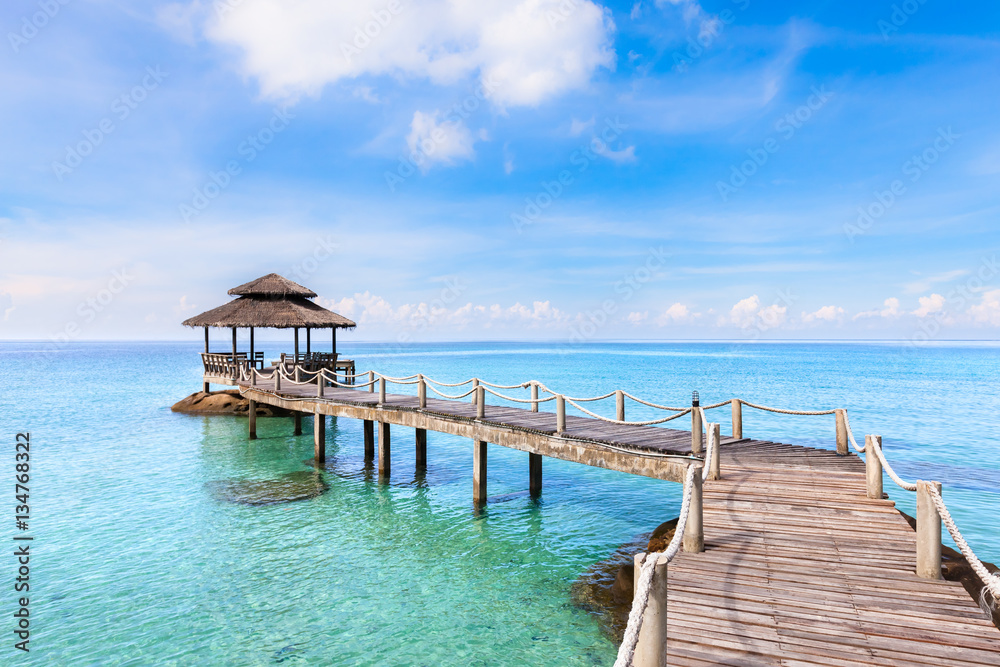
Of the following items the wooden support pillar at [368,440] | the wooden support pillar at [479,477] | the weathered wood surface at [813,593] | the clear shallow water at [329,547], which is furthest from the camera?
the wooden support pillar at [368,440]

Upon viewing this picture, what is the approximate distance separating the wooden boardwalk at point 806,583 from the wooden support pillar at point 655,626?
0.76 meters

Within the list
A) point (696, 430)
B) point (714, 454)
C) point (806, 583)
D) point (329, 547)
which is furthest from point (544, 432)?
point (806, 583)

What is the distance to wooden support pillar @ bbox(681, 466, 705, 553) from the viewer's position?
5676 millimetres

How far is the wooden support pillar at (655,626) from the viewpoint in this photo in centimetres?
322

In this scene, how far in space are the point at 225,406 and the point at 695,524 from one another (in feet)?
90.0

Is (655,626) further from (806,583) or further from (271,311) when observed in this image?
(271,311)

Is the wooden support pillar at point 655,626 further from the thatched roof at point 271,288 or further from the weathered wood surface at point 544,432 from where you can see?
the thatched roof at point 271,288

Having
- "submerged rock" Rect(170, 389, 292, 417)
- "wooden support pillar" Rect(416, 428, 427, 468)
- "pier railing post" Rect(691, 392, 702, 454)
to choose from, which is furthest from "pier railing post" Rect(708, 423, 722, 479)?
"submerged rock" Rect(170, 389, 292, 417)

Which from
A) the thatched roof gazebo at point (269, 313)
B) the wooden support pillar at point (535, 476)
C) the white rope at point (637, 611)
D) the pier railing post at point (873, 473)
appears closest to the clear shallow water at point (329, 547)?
the wooden support pillar at point (535, 476)

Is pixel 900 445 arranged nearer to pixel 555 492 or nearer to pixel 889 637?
pixel 555 492

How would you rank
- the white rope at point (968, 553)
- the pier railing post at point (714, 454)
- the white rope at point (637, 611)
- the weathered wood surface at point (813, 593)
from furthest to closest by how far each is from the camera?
the pier railing post at point (714, 454) → the weathered wood surface at point (813, 593) → the white rope at point (968, 553) → the white rope at point (637, 611)

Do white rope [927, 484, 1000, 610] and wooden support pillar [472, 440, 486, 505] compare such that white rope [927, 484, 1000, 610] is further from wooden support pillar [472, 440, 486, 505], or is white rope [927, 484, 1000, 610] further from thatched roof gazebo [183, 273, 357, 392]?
thatched roof gazebo [183, 273, 357, 392]

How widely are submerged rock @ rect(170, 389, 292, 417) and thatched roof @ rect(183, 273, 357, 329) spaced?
4.07 metres

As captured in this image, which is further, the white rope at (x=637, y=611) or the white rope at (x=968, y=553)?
the white rope at (x=968, y=553)
